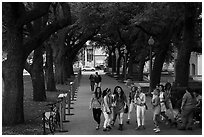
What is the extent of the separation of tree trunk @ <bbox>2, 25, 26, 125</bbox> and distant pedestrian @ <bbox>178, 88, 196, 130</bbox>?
5355 millimetres

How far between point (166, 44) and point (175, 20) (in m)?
2.12

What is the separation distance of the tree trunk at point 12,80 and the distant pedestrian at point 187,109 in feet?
17.6

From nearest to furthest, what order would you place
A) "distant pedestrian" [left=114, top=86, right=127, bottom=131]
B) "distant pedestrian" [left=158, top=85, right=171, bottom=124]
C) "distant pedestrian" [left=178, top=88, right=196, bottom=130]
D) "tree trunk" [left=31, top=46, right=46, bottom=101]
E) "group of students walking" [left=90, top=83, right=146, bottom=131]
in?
"distant pedestrian" [left=178, top=88, right=196, bottom=130] → "group of students walking" [left=90, top=83, right=146, bottom=131] → "distant pedestrian" [left=114, top=86, right=127, bottom=131] → "distant pedestrian" [left=158, top=85, right=171, bottom=124] → "tree trunk" [left=31, top=46, right=46, bottom=101]

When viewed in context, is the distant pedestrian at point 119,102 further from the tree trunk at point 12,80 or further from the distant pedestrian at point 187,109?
the tree trunk at point 12,80

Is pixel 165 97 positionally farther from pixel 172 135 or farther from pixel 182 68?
pixel 182 68

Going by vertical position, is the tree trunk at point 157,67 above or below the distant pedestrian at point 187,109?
above

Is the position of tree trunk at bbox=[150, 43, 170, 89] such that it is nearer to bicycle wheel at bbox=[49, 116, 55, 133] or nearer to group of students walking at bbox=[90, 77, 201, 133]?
group of students walking at bbox=[90, 77, 201, 133]

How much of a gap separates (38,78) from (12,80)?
9.41 metres

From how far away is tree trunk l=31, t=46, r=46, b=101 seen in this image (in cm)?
2206

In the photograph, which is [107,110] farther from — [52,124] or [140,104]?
[52,124]

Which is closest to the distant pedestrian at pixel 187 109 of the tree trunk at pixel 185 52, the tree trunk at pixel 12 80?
the tree trunk at pixel 12 80

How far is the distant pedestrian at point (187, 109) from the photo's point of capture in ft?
40.4

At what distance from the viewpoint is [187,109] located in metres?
12.4

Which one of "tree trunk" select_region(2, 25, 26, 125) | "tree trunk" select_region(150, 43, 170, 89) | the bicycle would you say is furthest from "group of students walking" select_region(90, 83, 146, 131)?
"tree trunk" select_region(150, 43, 170, 89)
